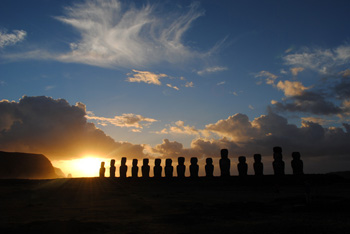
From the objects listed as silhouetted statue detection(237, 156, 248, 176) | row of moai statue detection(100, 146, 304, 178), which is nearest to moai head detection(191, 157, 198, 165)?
row of moai statue detection(100, 146, 304, 178)

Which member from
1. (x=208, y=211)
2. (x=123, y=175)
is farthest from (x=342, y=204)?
(x=123, y=175)

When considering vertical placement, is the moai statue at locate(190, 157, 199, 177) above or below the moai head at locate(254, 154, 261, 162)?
below

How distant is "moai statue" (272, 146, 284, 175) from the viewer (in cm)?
2823

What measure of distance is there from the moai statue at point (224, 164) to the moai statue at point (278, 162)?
483cm

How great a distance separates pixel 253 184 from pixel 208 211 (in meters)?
15.9

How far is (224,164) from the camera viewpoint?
100 ft

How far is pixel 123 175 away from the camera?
40312mm

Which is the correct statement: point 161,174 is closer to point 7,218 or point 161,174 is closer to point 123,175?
point 123,175

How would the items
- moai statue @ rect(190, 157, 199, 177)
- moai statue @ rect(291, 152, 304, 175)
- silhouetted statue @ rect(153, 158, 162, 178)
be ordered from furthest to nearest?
silhouetted statue @ rect(153, 158, 162, 178) < moai statue @ rect(190, 157, 199, 177) < moai statue @ rect(291, 152, 304, 175)

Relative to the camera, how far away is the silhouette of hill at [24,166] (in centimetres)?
9562

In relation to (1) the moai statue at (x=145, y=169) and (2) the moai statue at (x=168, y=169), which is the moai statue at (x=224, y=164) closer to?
(2) the moai statue at (x=168, y=169)

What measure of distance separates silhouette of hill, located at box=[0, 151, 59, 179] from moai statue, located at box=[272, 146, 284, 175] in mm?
91419

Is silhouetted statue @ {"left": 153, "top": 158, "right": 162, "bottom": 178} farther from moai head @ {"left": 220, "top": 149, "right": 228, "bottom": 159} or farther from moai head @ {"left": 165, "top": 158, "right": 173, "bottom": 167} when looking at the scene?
moai head @ {"left": 220, "top": 149, "right": 228, "bottom": 159}

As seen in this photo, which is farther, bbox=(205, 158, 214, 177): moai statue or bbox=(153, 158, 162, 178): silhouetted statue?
bbox=(153, 158, 162, 178): silhouetted statue
